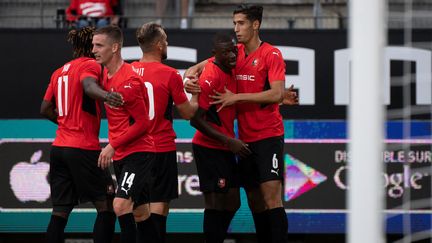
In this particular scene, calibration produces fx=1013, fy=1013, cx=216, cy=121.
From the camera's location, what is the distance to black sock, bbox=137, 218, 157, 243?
7234mm

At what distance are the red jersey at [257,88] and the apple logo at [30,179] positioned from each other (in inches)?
113

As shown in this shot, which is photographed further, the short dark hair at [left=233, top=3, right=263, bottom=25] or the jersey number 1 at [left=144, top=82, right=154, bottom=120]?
the short dark hair at [left=233, top=3, right=263, bottom=25]

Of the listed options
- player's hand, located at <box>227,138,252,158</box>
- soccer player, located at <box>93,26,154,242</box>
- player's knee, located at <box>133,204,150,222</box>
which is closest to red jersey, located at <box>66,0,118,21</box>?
soccer player, located at <box>93,26,154,242</box>

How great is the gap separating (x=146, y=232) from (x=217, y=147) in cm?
92

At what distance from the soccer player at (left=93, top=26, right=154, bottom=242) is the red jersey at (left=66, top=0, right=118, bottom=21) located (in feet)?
9.89

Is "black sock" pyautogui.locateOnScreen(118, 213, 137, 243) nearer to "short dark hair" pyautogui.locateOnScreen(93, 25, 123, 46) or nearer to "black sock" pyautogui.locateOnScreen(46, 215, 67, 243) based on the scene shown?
"black sock" pyautogui.locateOnScreen(46, 215, 67, 243)

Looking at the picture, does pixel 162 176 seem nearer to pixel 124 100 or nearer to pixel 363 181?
pixel 124 100

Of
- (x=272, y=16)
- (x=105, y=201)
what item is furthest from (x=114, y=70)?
(x=272, y=16)

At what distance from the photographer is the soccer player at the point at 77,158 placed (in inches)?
300

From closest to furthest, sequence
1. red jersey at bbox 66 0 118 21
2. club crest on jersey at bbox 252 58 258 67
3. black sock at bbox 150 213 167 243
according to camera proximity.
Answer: black sock at bbox 150 213 167 243 → club crest on jersey at bbox 252 58 258 67 → red jersey at bbox 66 0 118 21

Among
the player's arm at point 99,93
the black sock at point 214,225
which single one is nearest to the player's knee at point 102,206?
the black sock at point 214,225

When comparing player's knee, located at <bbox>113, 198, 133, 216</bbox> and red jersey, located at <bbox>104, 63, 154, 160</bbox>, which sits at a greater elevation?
red jersey, located at <bbox>104, 63, 154, 160</bbox>

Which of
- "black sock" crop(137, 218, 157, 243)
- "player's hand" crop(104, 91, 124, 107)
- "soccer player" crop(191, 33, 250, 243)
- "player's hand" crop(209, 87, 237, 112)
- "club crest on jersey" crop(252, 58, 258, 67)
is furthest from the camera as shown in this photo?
"club crest on jersey" crop(252, 58, 258, 67)

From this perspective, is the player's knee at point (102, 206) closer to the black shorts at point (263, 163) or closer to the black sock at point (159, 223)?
the black sock at point (159, 223)
